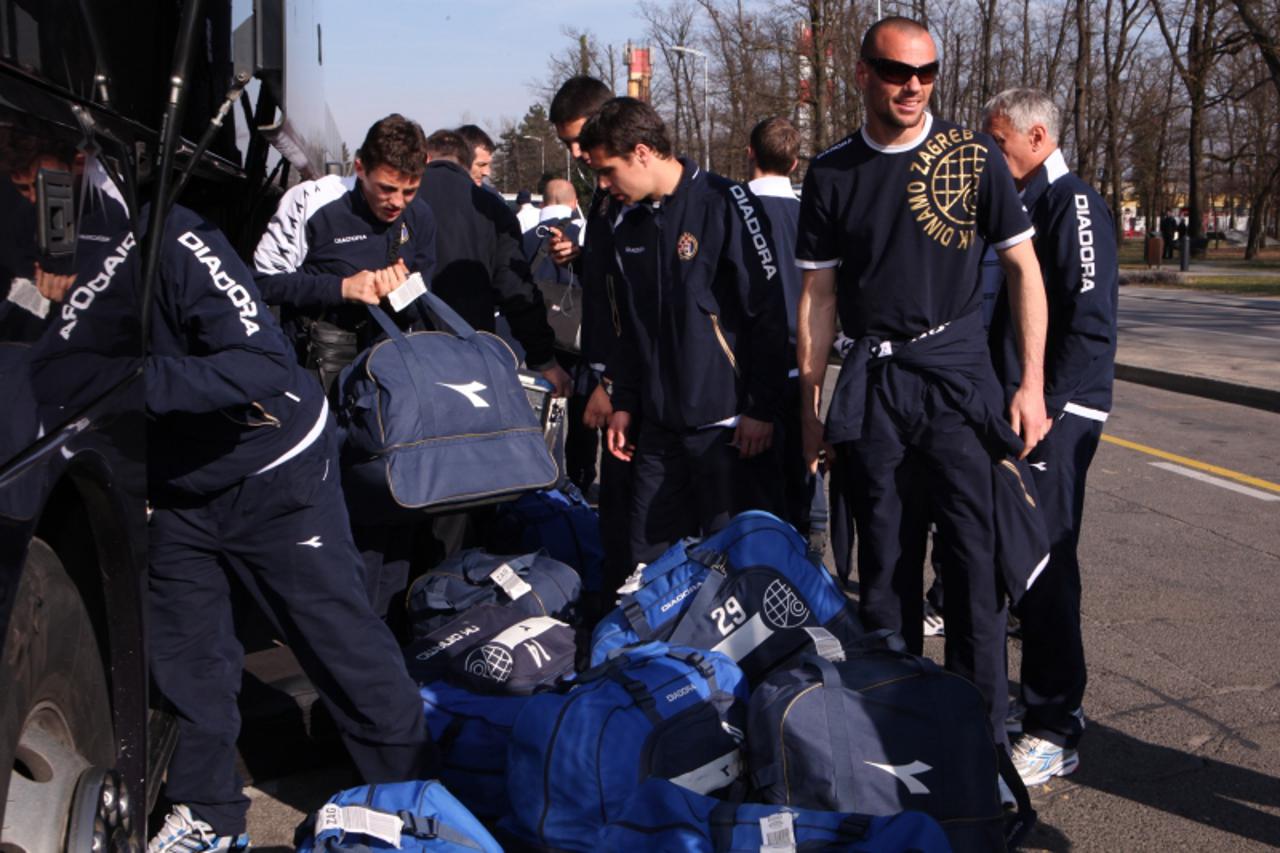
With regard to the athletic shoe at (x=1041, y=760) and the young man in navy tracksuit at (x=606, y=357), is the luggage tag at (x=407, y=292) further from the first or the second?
the athletic shoe at (x=1041, y=760)

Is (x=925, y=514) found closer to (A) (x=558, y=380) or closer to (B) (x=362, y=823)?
(B) (x=362, y=823)

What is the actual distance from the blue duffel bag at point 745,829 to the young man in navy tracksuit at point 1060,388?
138 centimetres

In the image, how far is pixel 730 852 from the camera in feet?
9.07

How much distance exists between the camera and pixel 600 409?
4992 millimetres

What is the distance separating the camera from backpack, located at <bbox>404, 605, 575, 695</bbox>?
4070 mm

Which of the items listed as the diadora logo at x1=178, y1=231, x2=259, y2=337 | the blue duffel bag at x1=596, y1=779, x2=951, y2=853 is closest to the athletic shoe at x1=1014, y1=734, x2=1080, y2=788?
the blue duffel bag at x1=596, y1=779, x2=951, y2=853

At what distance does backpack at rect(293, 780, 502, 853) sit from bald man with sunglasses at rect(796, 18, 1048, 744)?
1.49 meters

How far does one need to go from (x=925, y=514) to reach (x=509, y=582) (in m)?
1.46

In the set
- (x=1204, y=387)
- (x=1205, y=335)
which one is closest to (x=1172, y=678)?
(x=1204, y=387)

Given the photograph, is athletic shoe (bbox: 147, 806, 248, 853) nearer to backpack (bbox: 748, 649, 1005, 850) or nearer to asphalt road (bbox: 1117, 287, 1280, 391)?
backpack (bbox: 748, 649, 1005, 850)

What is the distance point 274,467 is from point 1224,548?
5.05 metres

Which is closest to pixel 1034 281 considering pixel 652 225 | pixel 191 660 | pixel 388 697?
pixel 652 225

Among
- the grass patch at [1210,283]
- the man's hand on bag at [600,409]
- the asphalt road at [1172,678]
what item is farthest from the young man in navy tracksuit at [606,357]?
the grass patch at [1210,283]

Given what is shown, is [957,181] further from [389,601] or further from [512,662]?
[389,601]
